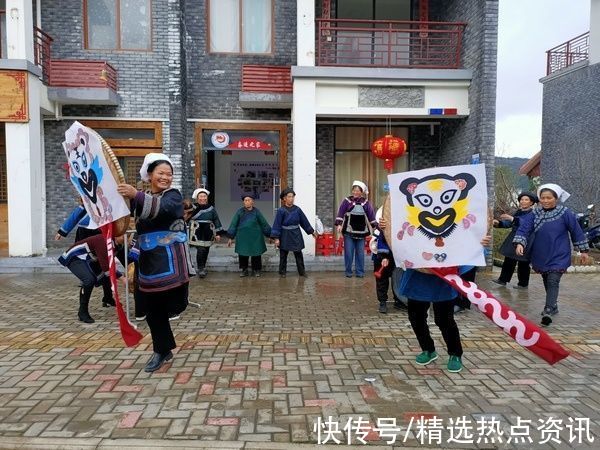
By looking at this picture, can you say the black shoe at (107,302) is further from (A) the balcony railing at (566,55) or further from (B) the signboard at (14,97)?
(A) the balcony railing at (566,55)

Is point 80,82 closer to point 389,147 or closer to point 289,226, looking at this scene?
point 289,226

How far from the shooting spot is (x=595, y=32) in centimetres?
1545

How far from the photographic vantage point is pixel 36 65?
32.7ft

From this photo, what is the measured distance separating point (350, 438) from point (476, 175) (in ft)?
7.22

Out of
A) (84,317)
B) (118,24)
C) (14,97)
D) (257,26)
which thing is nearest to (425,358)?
(84,317)

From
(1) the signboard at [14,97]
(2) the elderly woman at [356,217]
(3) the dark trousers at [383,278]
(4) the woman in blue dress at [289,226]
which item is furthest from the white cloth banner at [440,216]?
(1) the signboard at [14,97]

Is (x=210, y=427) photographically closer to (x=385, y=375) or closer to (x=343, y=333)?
(x=385, y=375)

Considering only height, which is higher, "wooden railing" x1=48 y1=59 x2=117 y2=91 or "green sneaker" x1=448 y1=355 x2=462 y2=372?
"wooden railing" x1=48 y1=59 x2=117 y2=91

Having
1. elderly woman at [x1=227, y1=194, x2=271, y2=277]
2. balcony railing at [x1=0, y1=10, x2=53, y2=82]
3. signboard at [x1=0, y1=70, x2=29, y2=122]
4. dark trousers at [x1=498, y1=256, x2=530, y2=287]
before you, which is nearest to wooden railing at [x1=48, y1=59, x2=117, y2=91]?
balcony railing at [x1=0, y1=10, x2=53, y2=82]

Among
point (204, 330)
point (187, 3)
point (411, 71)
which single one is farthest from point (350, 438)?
point (187, 3)

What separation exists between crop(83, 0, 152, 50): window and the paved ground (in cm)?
720

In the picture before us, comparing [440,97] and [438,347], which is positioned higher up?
[440,97]

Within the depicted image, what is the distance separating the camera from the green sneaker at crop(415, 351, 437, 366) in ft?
14.1

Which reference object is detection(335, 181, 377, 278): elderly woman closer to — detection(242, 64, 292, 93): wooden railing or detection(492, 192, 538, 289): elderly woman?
detection(492, 192, 538, 289): elderly woman
